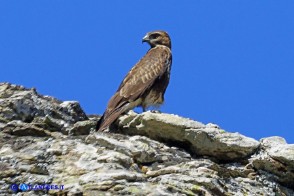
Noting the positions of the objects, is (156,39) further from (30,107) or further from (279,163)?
(279,163)

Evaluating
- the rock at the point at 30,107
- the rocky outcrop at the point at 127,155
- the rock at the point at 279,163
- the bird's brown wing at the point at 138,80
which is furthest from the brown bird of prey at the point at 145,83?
the rock at the point at 279,163

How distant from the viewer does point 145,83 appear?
1891cm

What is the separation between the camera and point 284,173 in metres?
14.5

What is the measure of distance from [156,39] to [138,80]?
2.55 metres

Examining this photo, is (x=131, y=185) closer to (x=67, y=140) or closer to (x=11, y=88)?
(x=67, y=140)

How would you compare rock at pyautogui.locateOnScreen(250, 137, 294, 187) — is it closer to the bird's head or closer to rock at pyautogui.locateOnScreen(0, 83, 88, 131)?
rock at pyautogui.locateOnScreen(0, 83, 88, 131)

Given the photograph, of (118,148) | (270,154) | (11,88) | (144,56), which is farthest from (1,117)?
(144,56)

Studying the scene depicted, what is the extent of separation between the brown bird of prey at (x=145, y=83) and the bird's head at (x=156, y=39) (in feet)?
1.22

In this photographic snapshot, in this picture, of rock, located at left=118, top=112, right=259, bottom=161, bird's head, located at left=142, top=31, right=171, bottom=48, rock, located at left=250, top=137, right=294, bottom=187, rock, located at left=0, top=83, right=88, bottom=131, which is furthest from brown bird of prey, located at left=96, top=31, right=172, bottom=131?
rock, located at left=250, top=137, right=294, bottom=187

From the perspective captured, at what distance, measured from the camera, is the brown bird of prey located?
1795 cm

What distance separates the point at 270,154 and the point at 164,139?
1.87m

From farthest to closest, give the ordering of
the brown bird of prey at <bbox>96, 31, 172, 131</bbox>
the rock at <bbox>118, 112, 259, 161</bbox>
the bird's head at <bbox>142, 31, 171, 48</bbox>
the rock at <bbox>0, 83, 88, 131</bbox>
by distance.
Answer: the bird's head at <bbox>142, 31, 171, 48</bbox> → the brown bird of prey at <bbox>96, 31, 172, 131</bbox> → the rock at <bbox>0, 83, 88, 131</bbox> → the rock at <bbox>118, 112, 259, 161</bbox>

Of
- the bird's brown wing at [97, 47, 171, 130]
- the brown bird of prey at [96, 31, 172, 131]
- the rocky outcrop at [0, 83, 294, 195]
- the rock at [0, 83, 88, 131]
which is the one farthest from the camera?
the brown bird of prey at [96, 31, 172, 131]

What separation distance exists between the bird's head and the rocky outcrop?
5.09 m
